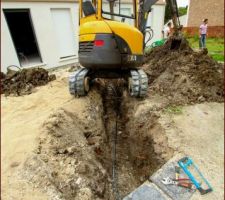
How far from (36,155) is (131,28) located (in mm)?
2936

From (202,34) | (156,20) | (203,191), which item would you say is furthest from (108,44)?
(156,20)

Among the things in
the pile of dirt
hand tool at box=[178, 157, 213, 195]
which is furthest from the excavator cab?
hand tool at box=[178, 157, 213, 195]

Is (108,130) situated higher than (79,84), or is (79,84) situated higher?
(79,84)

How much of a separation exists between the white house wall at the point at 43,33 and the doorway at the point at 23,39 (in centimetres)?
48

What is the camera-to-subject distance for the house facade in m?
7.48

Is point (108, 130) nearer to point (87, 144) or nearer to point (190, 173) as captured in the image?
point (87, 144)

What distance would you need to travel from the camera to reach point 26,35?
9.91 meters

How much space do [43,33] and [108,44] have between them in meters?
4.98

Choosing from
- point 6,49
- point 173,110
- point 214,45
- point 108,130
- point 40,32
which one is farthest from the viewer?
point 214,45

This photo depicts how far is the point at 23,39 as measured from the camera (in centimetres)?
995

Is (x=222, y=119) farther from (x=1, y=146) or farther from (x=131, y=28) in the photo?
(x=1, y=146)

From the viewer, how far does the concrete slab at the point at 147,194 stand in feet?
8.55

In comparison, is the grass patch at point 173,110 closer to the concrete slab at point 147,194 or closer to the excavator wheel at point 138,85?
the excavator wheel at point 138,85

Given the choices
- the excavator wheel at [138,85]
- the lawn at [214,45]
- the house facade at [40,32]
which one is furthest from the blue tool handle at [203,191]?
the lawn at [214,45]
